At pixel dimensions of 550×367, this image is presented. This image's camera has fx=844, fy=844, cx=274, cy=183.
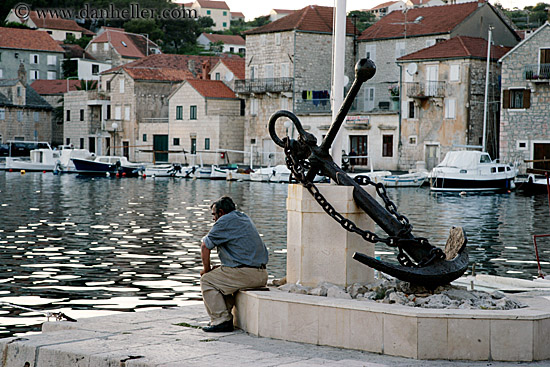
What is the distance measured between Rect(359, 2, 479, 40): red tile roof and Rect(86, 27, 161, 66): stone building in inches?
1553

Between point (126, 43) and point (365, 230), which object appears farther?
point (126, 43)

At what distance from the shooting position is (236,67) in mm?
75188

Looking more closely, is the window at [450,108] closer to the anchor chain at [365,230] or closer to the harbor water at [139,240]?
the harbor water at [139,240]

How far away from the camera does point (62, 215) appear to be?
28609mm

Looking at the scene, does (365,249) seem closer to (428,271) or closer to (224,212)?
(428,271)

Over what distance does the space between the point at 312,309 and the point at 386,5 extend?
163 metres

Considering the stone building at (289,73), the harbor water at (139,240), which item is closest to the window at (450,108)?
the stone building at (289,73)

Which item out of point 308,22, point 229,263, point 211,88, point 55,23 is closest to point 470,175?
point 308,22

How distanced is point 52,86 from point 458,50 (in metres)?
54.0

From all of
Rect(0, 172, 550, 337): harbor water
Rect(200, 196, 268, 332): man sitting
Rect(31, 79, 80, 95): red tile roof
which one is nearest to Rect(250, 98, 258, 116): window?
Rect(0, 172, 550, 337): harbor water

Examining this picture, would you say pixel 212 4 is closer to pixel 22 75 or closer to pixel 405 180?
pixel 22 75

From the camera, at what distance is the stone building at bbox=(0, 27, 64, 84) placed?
10025 cm

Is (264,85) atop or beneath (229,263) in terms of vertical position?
atop

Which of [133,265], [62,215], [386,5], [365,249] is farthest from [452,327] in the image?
[386,5]
